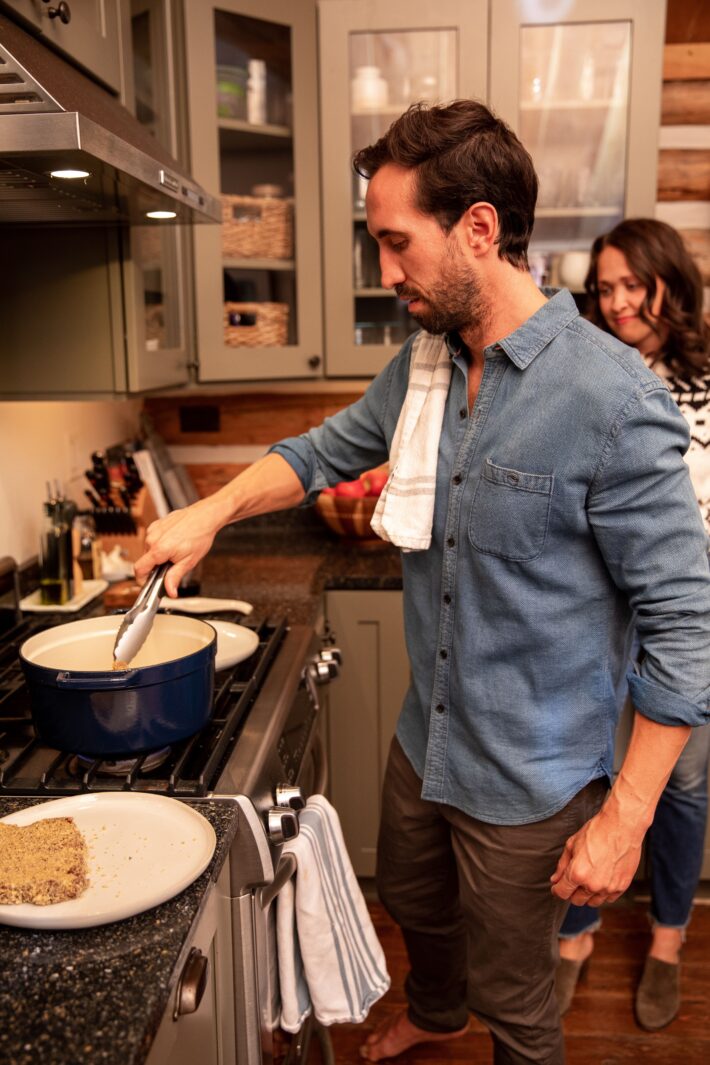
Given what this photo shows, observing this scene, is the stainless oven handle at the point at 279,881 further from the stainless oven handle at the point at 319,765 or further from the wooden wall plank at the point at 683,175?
the wooden wall plank at the point at 683,175

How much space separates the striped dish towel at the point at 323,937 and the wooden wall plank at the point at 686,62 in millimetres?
2287

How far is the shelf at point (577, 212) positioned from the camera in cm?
257

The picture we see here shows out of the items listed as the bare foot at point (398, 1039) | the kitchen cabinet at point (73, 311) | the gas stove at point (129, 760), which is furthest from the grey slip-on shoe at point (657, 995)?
the kitchen cabinet at point (73, 311)

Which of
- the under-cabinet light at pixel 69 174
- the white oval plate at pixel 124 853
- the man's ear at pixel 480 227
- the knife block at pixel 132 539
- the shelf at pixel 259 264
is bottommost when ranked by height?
the white oval plate at pixel 124 853

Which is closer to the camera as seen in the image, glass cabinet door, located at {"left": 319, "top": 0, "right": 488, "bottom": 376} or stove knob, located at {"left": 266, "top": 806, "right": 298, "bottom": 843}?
stove knob, located at {"left": 266, "top": 806, "right": 298, "bottom": 843}

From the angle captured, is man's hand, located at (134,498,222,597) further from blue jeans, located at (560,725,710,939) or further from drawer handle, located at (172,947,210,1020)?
blue jeans, located at (560,725,710,939)

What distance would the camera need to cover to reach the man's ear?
1307 mm

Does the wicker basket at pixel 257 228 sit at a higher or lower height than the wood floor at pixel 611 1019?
higher

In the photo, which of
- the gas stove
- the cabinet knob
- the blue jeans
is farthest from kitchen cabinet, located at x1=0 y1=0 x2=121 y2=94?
the blue jeans

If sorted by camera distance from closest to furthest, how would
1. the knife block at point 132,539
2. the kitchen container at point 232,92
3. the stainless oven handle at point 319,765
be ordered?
the stainless oven handle at point 319,765 → the knife block at point 132,539 → the kitchen container at point 232,92

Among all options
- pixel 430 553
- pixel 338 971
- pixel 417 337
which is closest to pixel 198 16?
pixel 417 337

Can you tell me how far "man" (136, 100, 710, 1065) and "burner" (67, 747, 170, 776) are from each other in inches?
10.1

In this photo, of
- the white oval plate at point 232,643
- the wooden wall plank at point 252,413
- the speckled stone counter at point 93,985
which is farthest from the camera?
the wooden wall plank at point 252,413

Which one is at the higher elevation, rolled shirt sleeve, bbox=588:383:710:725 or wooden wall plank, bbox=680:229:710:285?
wooden wall plank, bbox=680:229:710:285
